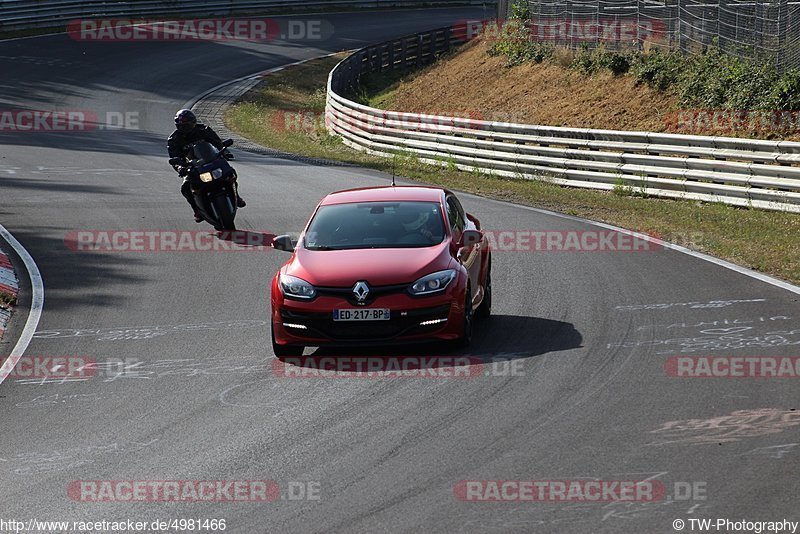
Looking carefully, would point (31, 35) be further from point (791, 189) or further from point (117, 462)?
point (117, 462)

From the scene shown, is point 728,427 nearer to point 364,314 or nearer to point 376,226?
point 364,314

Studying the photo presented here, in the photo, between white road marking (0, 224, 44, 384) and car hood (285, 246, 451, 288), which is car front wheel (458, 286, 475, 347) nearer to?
car hood (285, 246, 451, 288)

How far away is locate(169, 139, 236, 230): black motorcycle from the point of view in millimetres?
17766

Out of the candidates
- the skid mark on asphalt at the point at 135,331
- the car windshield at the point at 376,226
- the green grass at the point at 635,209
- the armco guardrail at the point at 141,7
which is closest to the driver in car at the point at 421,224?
the car windshield at the point at 376,226

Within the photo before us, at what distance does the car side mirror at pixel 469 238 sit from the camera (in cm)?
1163

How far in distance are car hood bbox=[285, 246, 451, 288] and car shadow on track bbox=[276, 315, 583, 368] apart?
0.71 m

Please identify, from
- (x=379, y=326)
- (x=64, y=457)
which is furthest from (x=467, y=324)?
(x=64, y=457)

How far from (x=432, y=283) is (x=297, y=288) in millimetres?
1219

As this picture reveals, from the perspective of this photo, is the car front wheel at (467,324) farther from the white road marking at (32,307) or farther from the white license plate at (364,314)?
the white road marking at (32,307)

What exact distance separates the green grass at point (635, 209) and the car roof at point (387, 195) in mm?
4447

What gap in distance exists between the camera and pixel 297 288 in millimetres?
10953

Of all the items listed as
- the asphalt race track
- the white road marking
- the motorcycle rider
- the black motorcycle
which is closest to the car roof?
the asphalt race track

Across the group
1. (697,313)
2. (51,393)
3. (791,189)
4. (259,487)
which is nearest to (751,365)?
(697,313)

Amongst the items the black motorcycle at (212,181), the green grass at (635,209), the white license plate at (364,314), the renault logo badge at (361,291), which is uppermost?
the renault logo badge at (361,291)
